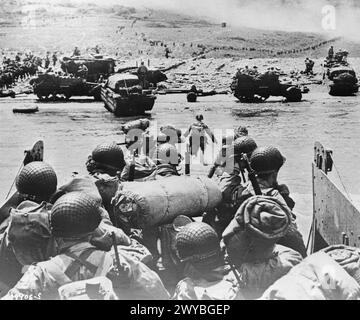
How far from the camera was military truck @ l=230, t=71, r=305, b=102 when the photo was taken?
27.8 m

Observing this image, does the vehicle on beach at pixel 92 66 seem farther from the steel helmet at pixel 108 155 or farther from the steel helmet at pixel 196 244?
the steel helmet at pixel 196 244

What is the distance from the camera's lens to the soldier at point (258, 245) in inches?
150

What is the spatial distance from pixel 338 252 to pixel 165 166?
3275mm

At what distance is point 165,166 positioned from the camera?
6.70 m

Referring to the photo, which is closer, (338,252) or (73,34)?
(338,252)

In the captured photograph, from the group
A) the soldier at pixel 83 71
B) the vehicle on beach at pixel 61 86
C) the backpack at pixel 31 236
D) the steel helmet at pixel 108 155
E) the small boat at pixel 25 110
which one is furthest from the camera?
the soldier at pixel 83 71

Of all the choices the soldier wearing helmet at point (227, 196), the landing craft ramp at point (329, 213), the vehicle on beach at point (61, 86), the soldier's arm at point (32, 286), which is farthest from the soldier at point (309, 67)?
the soldier's arm at point (32, 286)

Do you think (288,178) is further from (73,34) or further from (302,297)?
(73,34)

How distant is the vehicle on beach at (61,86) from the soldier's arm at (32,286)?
82.6 ft

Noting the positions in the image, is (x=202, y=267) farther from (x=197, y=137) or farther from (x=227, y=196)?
(x=197, y=137)

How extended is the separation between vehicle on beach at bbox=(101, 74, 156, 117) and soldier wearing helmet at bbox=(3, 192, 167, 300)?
61.8 feet

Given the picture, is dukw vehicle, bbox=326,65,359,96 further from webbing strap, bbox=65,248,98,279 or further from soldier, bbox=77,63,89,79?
webbing strap, bbox=65,248,98,279
